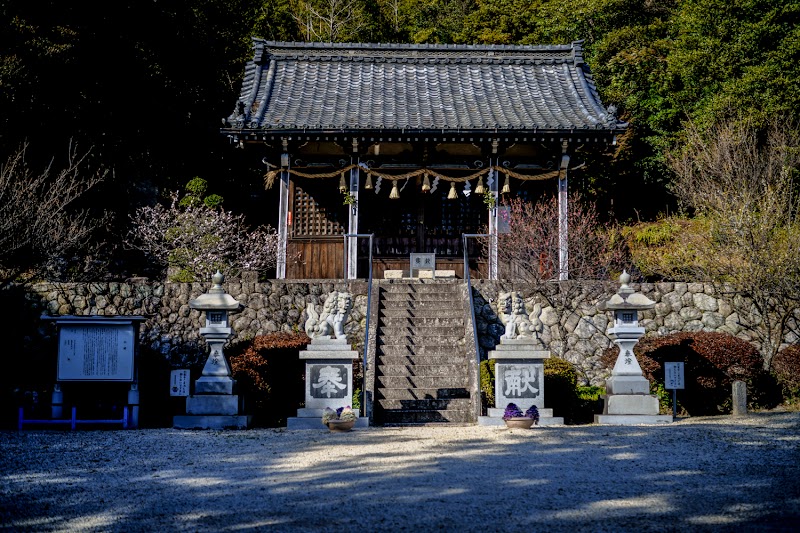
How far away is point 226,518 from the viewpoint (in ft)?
20.7

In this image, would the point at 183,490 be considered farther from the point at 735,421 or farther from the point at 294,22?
the point at 294,22

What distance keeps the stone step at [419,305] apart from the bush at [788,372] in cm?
552

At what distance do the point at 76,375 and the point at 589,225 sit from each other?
11.4 meters

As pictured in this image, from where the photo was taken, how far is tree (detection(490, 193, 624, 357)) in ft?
51.5

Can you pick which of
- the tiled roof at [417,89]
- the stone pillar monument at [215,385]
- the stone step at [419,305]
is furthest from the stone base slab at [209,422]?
the tiled roof at [417,89]

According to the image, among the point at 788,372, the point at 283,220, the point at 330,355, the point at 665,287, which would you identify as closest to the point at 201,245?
the point at 283,220

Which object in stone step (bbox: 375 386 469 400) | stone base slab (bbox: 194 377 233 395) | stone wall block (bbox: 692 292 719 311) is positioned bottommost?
stone step (bbox: 375 386 469 400)

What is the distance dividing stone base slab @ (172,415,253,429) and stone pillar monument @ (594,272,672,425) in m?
5.26

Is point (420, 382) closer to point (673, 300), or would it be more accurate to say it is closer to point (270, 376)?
point (270, 376)

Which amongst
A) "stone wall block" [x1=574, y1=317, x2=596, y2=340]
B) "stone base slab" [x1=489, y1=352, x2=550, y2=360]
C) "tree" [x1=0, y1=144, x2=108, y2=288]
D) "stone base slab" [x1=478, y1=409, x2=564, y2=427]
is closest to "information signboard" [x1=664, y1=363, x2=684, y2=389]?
"stone base slab" [x1=478, y1=409, x2=564, y2=427]

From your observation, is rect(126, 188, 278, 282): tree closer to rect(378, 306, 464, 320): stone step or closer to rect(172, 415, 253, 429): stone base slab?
rect(378, 306, 464, 320): stone step

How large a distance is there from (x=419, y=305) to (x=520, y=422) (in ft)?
15.8

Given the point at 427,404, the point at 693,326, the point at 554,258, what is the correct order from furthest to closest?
the point at 554,258 → the point at 693,326 → the point at 427,404

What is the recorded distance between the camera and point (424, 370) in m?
13.6
